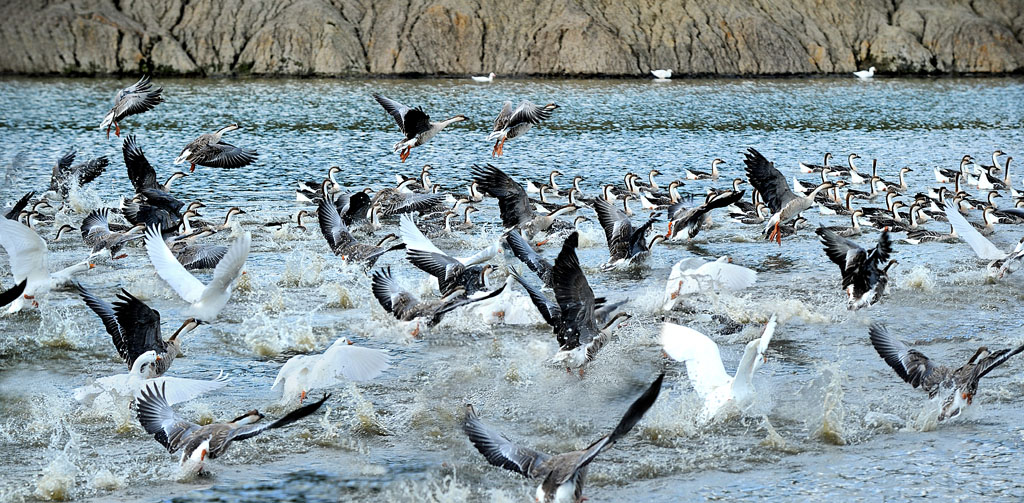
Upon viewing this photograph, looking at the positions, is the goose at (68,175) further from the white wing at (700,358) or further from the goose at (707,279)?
the white wing at (700,358)

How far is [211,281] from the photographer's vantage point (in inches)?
409

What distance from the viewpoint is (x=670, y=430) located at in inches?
356

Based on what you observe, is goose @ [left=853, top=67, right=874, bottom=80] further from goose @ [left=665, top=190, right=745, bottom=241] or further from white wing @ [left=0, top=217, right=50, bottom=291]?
white wing @ [left=0, top=217, right=50, bottom=291]

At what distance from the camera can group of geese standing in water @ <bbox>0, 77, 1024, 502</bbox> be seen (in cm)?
825

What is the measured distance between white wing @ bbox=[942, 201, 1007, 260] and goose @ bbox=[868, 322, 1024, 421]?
5.20m

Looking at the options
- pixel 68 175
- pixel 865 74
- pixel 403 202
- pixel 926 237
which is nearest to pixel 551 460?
pixel 403 202

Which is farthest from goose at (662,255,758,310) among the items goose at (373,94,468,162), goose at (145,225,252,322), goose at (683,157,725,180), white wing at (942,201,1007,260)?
goose at (683,157,725,180)

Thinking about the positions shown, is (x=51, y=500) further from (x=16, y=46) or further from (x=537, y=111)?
(x=16, y=46)

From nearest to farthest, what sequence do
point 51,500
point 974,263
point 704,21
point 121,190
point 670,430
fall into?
point 51,500 → point 670,430 → point 974,263 → point 121,190 → point 704,21

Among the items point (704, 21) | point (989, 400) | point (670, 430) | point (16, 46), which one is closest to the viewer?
point (670, 430)

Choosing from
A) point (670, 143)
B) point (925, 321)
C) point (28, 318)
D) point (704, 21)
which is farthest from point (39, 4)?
point (925, 321)

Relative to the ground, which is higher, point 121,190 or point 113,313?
point 113,313

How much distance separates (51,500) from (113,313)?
2.77 m

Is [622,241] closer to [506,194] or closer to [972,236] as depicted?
[506,194]
